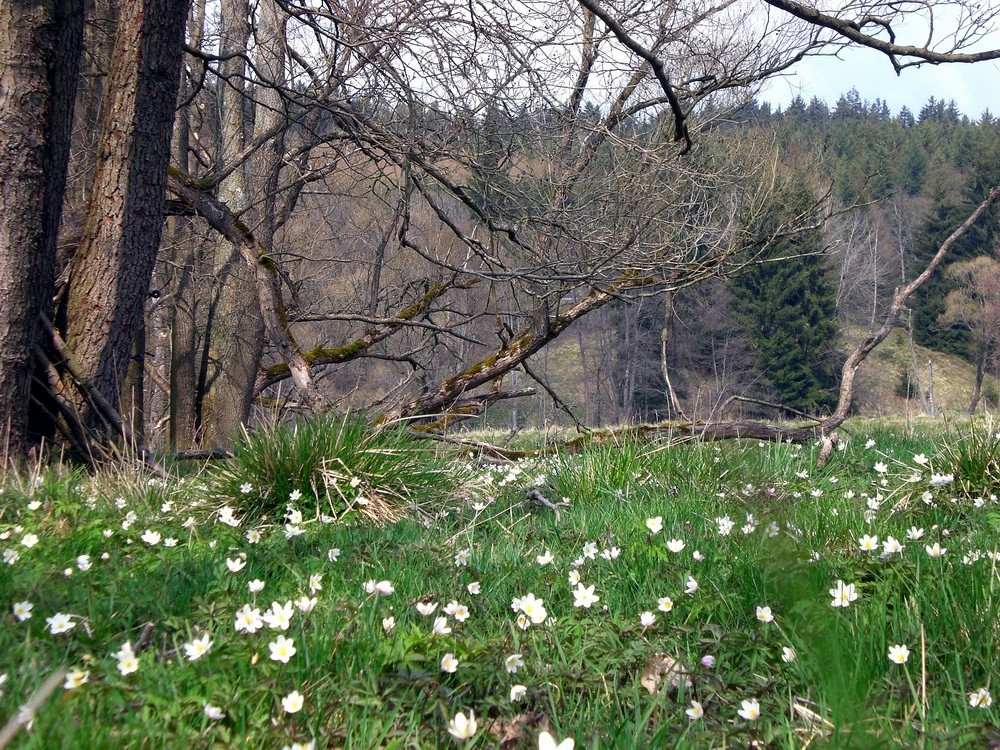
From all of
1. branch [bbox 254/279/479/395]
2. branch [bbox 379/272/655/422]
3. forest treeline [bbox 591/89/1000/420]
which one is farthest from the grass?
forest treeline [bbox 591/89/1000/420]

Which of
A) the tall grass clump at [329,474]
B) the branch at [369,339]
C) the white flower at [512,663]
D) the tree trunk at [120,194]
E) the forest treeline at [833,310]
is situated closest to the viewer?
the white flower at [512,663]

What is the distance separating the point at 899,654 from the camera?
2047 mm

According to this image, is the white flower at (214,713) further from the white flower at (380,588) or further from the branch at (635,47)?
the branch at (635,47)

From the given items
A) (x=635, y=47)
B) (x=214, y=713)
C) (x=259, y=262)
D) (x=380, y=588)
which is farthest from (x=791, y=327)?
(x=214, y=713)

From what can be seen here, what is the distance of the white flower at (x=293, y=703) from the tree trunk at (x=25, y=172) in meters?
4.06

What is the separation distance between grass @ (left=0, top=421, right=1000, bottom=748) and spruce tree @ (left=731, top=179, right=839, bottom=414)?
33682 millimetres

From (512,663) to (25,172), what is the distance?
4.85 metres

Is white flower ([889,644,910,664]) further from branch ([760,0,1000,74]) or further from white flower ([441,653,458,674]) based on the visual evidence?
branch ([760,0,1000,74])

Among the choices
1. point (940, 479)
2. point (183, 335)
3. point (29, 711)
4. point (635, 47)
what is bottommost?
point (183, 335)

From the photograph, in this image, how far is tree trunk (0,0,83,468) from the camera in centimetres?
504

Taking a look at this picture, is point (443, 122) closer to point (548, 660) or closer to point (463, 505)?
point (463, 505)

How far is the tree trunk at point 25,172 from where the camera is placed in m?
5.04

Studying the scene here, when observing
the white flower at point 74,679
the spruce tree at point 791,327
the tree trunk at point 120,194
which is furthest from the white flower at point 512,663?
the spruce tree at point 791,327

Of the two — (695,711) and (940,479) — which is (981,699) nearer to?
(695,711)
